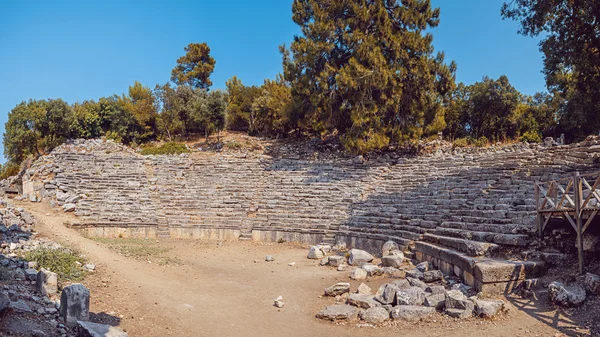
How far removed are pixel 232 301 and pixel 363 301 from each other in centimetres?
288

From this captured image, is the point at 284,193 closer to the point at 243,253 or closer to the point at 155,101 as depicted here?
the point at 243,253

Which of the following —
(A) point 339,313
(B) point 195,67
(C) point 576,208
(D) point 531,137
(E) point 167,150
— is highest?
(B) point 195,67

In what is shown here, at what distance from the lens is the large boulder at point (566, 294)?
6.65 meters

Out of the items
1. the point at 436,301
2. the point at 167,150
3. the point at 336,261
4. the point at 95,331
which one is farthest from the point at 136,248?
the point at 167,150

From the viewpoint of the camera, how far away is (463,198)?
14242 mm

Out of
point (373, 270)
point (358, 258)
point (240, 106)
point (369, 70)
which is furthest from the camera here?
point (240, 106)

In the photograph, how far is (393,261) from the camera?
11.4 metres

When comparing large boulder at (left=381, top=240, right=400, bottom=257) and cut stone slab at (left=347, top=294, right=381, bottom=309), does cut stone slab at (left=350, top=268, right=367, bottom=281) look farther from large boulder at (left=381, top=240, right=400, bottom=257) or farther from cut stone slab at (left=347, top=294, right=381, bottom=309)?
cut stone slab at (left=347, top=294, right=381, bottom=309)

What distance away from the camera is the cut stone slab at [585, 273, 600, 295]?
680 cm

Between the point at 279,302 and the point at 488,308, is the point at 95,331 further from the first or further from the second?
the point at 488,308

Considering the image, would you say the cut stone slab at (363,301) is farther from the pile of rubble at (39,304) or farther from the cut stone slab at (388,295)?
the pile of rubble at (39,304)

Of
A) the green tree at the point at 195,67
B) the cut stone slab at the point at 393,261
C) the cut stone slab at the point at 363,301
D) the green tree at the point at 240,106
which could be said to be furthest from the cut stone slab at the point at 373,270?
the green tree at the point at 195,67

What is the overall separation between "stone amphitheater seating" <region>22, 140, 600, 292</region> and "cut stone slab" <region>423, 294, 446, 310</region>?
2.92 ft

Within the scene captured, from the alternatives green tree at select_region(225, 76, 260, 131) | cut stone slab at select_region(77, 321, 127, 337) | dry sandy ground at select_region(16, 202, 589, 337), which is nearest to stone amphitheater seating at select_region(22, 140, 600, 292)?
dry sandy ground at select_region(16, 202, 589, 337)
